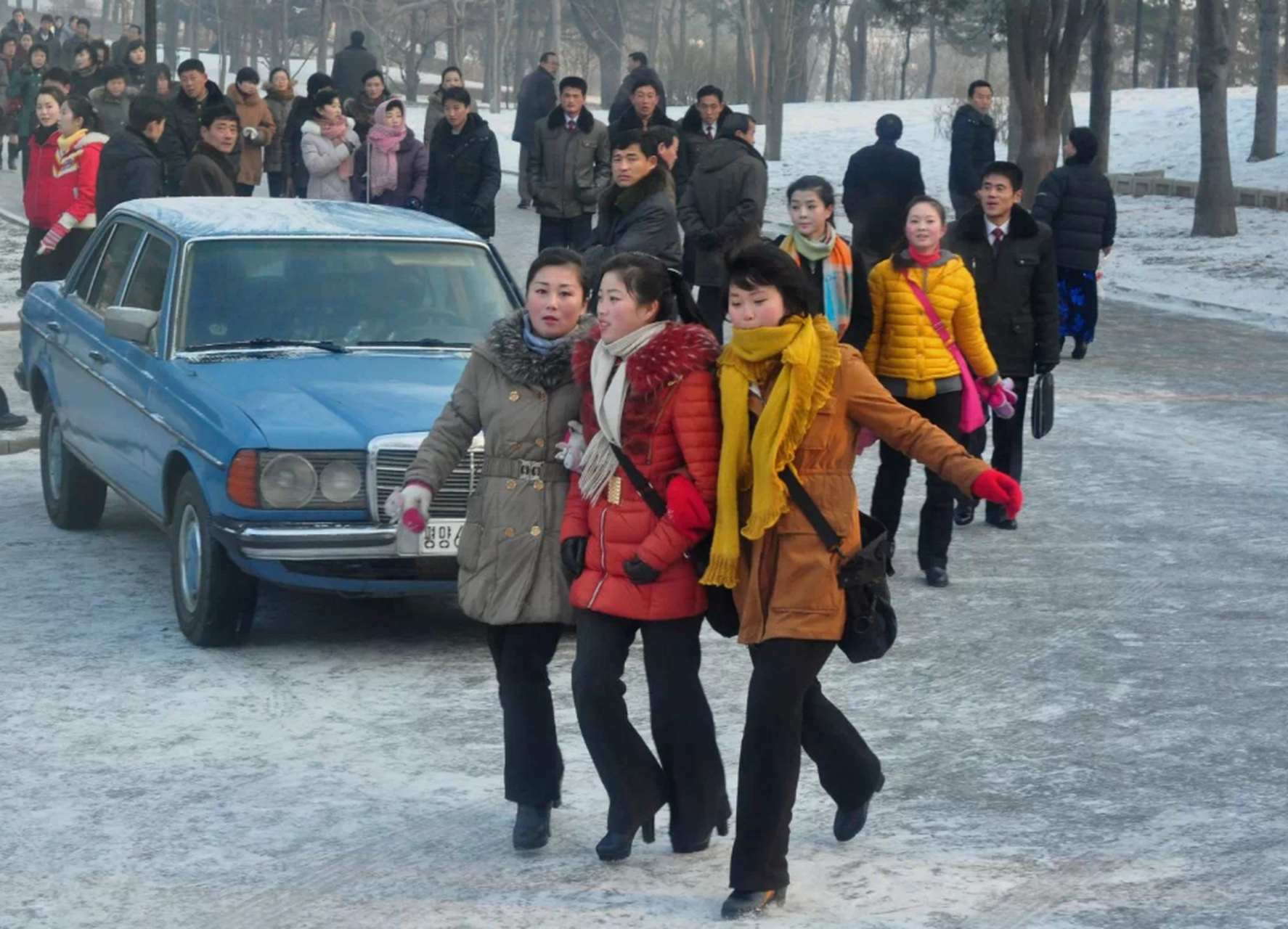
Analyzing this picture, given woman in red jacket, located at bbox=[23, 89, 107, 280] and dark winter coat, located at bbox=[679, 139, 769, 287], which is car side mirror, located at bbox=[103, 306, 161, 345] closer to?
dark winter coat, located at bbox=[679, 139, 769, 287]

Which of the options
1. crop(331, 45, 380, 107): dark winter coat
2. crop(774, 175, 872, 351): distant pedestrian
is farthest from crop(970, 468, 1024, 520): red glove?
crop(331, 45, 380, 107): dark winter coat

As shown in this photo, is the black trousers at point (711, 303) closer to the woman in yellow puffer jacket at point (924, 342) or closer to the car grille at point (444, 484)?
the woman in yellow puffer jacket at point (924, 342)

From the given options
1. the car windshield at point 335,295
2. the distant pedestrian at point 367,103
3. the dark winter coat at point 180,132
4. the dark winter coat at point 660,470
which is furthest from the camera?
the distant pedestrian at point 367,103

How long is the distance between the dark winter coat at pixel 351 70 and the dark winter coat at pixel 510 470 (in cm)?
2166

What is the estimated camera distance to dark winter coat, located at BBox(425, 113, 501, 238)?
50.3ft

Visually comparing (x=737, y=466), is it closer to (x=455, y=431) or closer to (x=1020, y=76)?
(x=455, y=431)

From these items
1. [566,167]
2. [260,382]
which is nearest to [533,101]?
[566,167]

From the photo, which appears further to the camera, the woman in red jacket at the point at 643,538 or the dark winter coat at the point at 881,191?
the dark winter coat at the point at 881,191

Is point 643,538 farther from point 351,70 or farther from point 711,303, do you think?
point 351,70

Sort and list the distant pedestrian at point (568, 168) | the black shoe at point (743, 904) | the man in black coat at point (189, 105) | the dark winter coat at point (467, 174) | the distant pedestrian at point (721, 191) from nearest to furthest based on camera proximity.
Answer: the black shoe at point (743, 904)
the distant pedestrian at point (721, 191)
the dark winter coat at point (467, 174)
the distant pedestrian at point (568, 168)
the man in black coat at point (189, 105)

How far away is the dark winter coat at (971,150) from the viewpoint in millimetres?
19781

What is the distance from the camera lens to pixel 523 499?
5449 mm

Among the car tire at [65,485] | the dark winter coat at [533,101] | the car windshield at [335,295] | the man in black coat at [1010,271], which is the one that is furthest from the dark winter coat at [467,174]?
the dark winter coat at [533,101]

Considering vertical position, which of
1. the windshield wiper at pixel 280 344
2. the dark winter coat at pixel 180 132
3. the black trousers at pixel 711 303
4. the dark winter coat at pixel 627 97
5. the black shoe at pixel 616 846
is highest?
the dark winter coat at pixel 627 97
